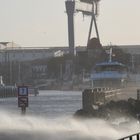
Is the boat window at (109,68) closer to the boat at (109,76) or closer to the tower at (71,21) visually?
the boat at (109,76)

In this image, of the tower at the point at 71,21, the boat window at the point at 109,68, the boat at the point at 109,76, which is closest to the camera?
the boat at the point at 109,76

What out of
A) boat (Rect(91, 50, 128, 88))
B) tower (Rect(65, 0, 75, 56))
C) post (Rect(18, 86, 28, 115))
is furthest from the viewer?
tower (Rect(65, 0, 75, 56))

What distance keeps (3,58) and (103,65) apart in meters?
66.2

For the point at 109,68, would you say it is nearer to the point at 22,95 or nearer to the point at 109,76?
the point at 109,76

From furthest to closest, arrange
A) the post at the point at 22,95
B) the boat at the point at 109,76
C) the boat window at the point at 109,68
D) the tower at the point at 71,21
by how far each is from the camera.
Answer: the tower at the point at 71,21
the boat window at the point at 109,68
the boat at the point at 109,76
the post at the point at 22,95

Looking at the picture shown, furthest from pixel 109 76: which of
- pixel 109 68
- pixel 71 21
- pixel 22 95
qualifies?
pixel 22 95

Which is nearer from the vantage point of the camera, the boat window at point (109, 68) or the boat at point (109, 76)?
the boat at point (109, 76)

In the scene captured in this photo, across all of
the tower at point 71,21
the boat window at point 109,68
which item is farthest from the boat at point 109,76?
the tower at point 71,21

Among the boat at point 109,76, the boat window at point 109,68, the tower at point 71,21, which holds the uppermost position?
the tower at point 71,21

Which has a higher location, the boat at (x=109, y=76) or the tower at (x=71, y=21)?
the tower at (x=71, y=21)

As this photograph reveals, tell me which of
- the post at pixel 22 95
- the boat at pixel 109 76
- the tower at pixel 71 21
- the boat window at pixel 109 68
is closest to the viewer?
the post at pixel 22 95

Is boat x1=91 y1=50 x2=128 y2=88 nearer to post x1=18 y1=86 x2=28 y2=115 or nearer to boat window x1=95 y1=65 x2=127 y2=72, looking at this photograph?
boat window x1=95 y1=65 x2=127 y2=72

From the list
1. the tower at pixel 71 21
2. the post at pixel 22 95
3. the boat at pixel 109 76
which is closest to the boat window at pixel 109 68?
the boat at pixel 109 76

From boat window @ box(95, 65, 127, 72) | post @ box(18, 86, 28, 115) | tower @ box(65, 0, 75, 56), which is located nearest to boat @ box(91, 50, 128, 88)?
boat window @ box(95, 65, 127, 72)
